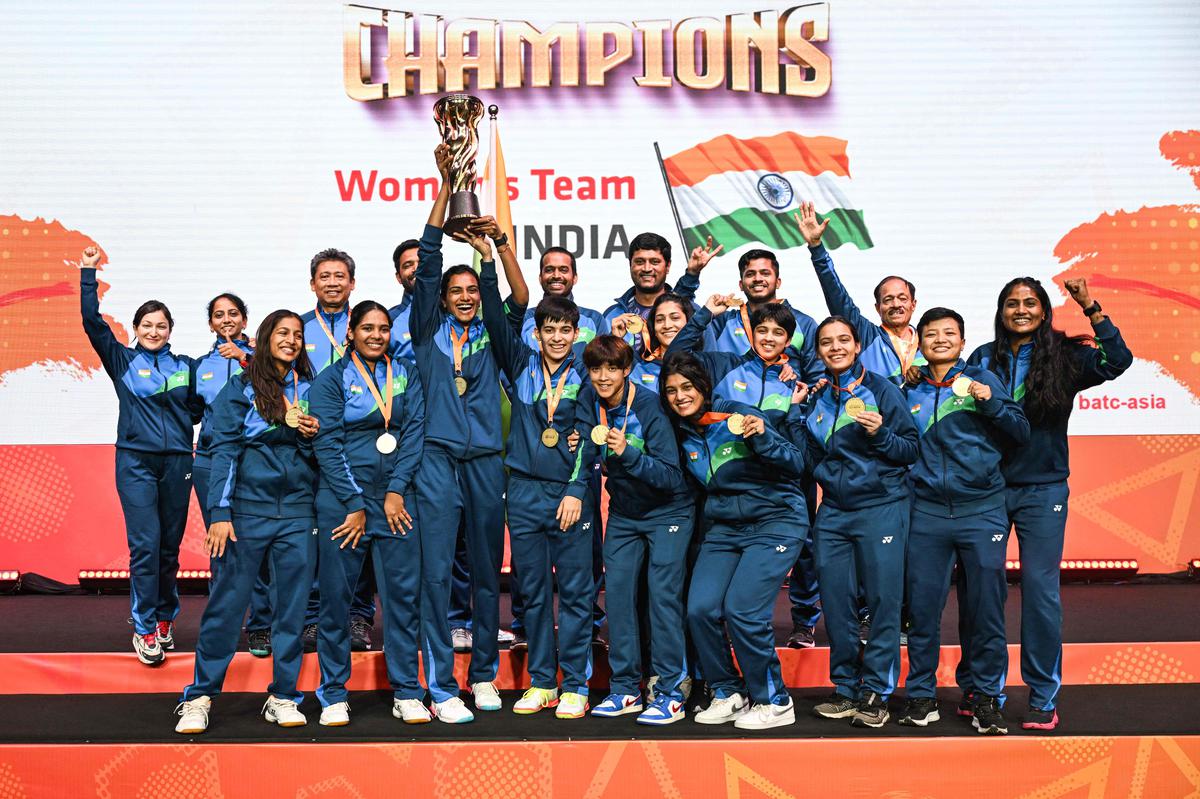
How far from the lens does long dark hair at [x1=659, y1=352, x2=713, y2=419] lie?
390 cm

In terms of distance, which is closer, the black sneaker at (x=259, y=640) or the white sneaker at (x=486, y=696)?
the white sneaker at (x=486, y=696)

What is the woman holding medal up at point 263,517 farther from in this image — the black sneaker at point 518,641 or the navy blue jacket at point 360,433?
the black sneaker at point 518,641

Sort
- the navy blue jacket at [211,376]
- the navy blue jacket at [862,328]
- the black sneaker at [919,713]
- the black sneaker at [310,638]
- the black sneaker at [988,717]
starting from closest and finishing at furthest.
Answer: the black sneaker at [988,717] < the black sneaker at [919,713] < the navy blue jacket at [862,328] < the black sneaker at [310,638] < the navy blue jacket at [211,376]

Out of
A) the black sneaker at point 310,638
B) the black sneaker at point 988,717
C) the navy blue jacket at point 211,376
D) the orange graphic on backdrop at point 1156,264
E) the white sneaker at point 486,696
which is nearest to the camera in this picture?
the black sneaker at point 988,717

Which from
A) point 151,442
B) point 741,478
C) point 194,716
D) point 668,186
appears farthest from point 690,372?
point 668,186

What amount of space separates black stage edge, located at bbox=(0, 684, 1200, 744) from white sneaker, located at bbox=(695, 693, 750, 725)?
1.7 inches

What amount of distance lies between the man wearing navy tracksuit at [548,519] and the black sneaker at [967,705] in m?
1.29

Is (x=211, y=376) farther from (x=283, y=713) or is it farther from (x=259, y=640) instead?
(x=283, y=713)

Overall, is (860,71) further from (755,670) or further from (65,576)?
(65,576)

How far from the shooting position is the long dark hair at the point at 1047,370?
384 cm

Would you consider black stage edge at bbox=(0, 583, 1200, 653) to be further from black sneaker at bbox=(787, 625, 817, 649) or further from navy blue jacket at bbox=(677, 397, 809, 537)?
navy blue jacket at bbox=(677, 397, 809, 537)

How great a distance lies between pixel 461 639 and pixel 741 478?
135cm

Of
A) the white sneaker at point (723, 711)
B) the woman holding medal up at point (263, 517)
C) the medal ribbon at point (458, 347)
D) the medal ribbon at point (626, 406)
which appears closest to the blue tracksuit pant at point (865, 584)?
the white sneaker at point (723, 711)

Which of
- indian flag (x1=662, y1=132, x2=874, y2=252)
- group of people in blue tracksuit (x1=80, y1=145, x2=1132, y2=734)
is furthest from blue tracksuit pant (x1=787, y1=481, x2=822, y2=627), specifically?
indian flag (x1=662, y1=132, x2=874, y2=252)
